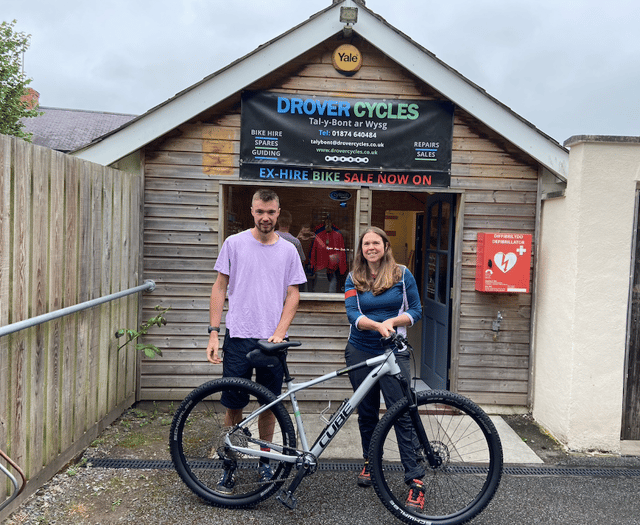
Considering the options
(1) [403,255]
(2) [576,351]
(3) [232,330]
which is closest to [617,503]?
(2) [576,351]

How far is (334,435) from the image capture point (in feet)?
10.5

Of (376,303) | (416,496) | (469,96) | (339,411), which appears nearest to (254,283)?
(376,303)

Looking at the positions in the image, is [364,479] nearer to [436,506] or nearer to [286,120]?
[436,506]

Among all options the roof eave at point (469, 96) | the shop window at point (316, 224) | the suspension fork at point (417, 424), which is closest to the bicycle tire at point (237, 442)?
the suspension fork at point (417, 424)

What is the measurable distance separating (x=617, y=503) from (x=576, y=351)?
3.99 feet

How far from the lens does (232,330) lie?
3445mm

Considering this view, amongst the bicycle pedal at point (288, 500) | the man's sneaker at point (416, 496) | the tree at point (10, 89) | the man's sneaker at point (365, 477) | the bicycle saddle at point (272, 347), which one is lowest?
the man's sneaker at point (365, 477)

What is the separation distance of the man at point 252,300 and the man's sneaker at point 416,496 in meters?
0.92

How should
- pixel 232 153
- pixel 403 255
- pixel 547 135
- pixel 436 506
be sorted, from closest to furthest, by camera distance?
1. pixel 436 506
2. pixel 547 135
3. pixel 232 153
4. pixel 403 255

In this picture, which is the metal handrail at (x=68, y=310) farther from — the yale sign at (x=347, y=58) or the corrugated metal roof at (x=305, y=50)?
the yale sign at (x=347, y=58)

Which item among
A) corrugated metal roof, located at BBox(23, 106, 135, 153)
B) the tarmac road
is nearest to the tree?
corrugated metal roof, located at BBox(23, 106, 135, 153)

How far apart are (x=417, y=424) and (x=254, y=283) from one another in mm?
1326

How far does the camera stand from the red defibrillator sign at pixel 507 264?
4.97 metres

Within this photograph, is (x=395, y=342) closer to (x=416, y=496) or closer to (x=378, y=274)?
(x=378, y=274)
